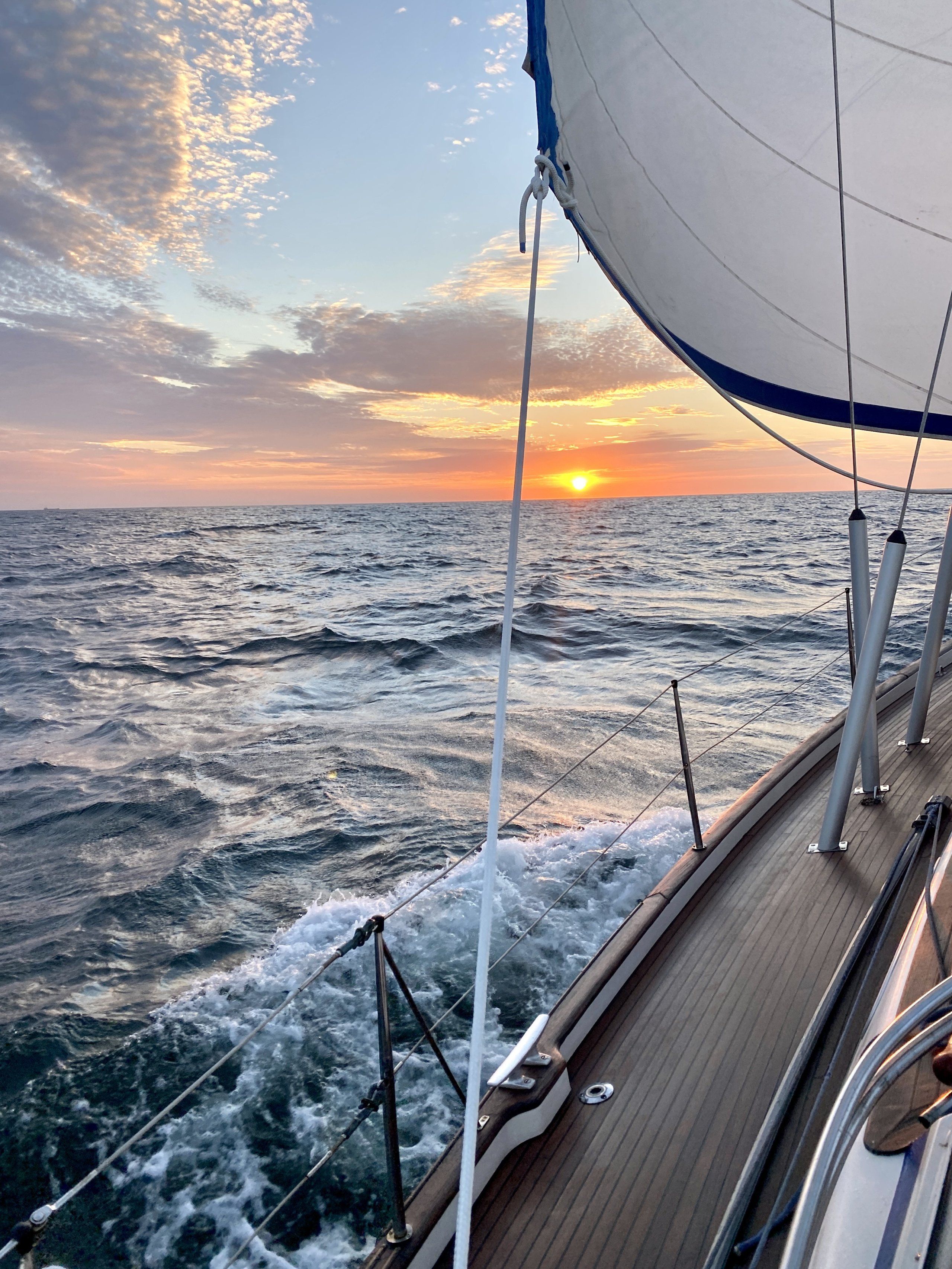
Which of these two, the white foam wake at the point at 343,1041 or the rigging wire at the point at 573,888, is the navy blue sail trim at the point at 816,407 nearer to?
the rigging wire at the point at 573,888

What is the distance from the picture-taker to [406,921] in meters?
4.49

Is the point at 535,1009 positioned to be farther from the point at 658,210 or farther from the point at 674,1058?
the point at 658,210

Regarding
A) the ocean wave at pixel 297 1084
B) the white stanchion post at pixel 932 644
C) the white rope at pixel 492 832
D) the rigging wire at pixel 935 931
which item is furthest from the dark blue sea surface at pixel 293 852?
the rigging wire at pixel 935 931

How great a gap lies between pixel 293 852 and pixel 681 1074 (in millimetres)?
4026

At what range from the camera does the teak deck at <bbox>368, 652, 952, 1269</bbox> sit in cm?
165

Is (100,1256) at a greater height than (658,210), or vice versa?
(658,210)

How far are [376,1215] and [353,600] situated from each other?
1752 centimetres

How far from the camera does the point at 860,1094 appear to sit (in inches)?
41.4

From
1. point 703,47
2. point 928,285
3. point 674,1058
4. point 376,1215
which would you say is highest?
point 703,47

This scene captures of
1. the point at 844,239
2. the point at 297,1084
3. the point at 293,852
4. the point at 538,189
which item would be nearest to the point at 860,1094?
the point at 538,189

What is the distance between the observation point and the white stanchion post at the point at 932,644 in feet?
12.3

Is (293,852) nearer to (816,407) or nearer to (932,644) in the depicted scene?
(932,644)

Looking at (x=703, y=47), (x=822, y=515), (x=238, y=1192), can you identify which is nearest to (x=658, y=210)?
(x=703, y=47)

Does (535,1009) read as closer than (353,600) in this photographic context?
Yes
